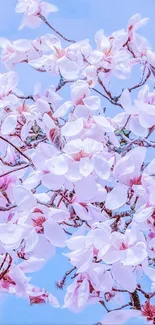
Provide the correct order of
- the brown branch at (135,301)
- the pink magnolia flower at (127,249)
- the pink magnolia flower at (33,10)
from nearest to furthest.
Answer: the pink magnolia flower at (127,249) < the brown branch at (135,301) < the pink magnolia flower at (33,10)

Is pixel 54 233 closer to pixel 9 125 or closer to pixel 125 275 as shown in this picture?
pixel 125 275

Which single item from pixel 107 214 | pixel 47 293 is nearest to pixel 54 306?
pixel 47 293

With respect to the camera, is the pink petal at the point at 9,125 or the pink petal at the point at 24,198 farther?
the pink petal at the point at 9,125

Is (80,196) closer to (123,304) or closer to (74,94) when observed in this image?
(74,94)

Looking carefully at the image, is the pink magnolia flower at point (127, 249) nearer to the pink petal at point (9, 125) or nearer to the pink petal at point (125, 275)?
the pink petal at point (125, 275)

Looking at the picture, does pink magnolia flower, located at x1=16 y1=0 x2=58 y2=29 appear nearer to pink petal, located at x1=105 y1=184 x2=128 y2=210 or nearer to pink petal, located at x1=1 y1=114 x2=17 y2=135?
pink petal, located at x1=1 y1=114 x2=17 y2=135

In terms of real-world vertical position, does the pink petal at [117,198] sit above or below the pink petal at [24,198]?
above

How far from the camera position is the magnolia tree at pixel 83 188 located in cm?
108

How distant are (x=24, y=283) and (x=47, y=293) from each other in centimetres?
21

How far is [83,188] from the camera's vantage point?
3.63 feet

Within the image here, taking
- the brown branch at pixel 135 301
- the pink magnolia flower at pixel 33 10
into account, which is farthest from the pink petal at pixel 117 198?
the pink magnolia flower at pixel 33 10

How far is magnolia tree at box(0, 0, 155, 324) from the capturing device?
1.08 meters

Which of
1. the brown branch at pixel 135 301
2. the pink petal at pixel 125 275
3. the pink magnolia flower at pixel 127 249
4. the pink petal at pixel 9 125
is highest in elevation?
the pink magnolia flower at pixel 127 249

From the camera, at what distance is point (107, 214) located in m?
1.35
